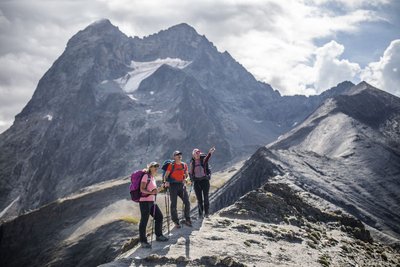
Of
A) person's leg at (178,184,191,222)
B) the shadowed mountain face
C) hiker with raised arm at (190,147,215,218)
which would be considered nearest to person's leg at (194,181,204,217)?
hiker with raised arm at (190,147,215,218)

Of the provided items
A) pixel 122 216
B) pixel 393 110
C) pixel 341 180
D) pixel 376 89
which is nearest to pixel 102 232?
pixel 122 216

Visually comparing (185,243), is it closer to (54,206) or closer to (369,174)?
(369,174)

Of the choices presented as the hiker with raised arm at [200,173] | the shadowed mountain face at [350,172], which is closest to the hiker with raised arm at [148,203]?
the hiker with raised arm at [200,173]

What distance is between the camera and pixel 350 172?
89625 millimetres

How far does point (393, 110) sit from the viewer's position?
480ft

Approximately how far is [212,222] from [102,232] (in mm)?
61610

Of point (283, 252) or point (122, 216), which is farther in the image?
point (122, 216)

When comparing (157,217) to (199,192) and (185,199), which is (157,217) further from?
(199,192)

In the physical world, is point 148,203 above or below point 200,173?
below

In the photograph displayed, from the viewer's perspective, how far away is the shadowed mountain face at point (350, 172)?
72.6m

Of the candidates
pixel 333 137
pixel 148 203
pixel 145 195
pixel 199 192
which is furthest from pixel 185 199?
pixel 333 137

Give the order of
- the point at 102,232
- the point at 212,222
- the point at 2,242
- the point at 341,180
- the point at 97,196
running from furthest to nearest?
the point at 97,196 < the point at 2,242 < the point at 341,180 < the point at 102,232 < the point at 212,222

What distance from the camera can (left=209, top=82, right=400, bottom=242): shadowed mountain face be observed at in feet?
238

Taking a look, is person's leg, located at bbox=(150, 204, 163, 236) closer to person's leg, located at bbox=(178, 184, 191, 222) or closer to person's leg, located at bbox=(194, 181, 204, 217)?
person's leg, located at bbox=(178, 184, 191, 222)
